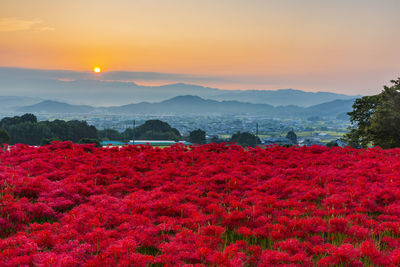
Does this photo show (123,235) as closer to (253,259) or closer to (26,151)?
(253,259)

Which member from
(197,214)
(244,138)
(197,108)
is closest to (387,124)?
(197,214)

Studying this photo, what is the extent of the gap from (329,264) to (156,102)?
153 metres

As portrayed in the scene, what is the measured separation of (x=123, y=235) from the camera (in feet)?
13.1

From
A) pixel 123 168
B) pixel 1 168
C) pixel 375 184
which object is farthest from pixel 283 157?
pixel 1 168

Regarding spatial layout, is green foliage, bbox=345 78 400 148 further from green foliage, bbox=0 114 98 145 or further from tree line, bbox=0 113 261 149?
green foliage, bbox=0 114 98 145

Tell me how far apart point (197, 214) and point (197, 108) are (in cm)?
15267

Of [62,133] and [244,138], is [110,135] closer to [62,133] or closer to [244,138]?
[62,133]

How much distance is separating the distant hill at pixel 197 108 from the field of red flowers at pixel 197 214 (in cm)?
10731

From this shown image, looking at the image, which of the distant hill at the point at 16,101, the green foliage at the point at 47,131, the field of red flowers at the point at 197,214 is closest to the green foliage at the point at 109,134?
the green foliage at the point at 47,131

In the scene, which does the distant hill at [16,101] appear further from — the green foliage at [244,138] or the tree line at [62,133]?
the green foliage at [244,138]

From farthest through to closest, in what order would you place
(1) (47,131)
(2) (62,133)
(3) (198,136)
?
(3) (198,136) → (2) (62,133) → (1) (47,131)

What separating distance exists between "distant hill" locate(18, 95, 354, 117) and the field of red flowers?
107315 millimetres

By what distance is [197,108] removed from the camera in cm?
15688

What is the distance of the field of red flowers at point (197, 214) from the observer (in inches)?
Answer: 136
